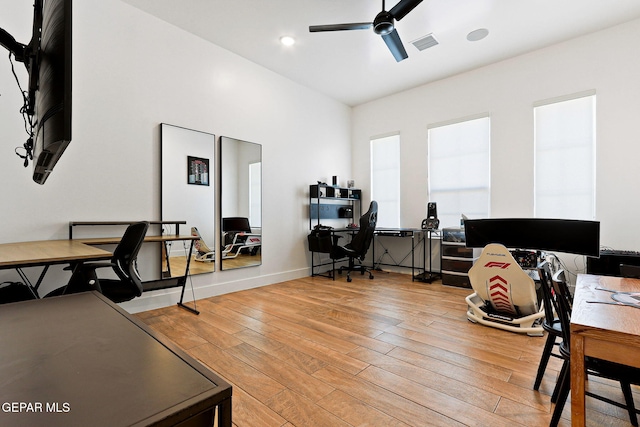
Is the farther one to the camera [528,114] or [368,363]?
[528,114]

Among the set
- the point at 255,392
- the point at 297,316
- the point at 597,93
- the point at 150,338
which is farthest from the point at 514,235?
the point at 150,338

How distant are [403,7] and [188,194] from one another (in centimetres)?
298

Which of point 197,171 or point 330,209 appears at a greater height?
point 197,171

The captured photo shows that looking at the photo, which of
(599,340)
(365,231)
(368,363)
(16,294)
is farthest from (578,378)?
(365,231)

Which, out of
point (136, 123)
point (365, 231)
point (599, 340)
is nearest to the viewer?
point (599, 340)

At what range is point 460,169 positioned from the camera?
483 cm

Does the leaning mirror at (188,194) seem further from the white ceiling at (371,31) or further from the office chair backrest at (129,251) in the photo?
the white ceiling at (371,31)

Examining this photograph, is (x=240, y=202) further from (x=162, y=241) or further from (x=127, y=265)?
(x=127, y=265)

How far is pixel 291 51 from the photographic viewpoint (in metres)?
4.12

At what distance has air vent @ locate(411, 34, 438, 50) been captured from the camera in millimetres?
3762

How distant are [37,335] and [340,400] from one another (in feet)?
4.87

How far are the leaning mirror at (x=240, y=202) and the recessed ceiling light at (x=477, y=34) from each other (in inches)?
123

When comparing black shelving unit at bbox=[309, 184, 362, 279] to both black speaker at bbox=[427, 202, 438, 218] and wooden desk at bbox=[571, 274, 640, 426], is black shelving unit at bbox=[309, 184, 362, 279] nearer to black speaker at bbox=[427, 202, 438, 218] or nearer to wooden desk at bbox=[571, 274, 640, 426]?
black speaker at bbox=[427, 202, 438, 218]

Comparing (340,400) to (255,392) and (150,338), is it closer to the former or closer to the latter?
(255,392)
